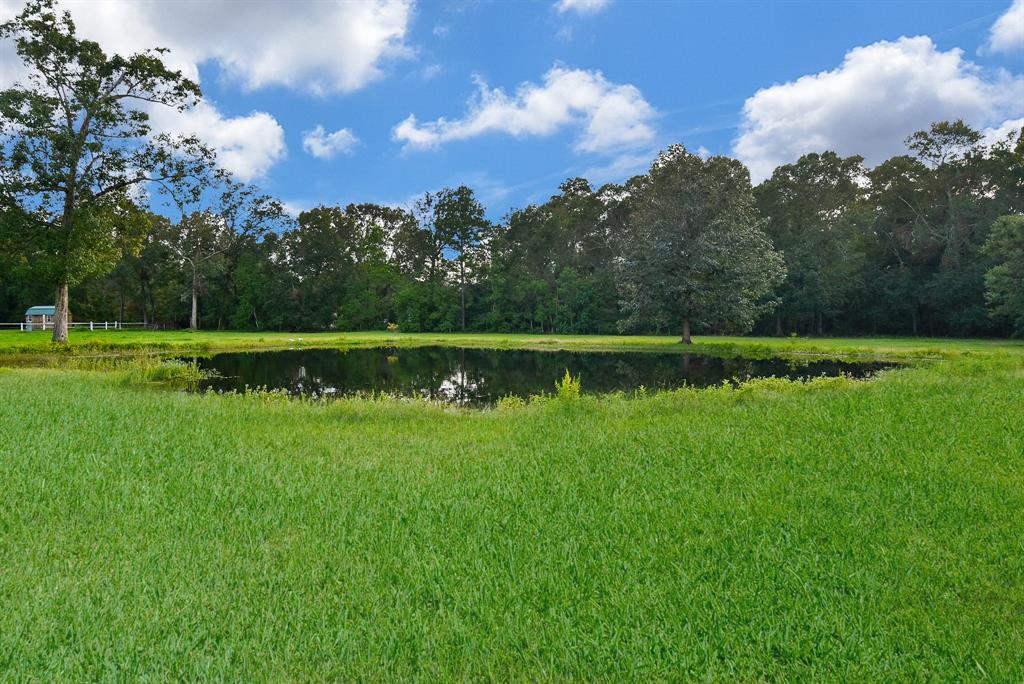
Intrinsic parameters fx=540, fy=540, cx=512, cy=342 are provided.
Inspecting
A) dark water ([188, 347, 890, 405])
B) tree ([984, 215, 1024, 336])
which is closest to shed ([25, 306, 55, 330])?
dark water ([188, 347, 890, 405])

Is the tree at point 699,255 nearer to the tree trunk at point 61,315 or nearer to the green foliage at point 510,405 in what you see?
the green foliage at point 510,405

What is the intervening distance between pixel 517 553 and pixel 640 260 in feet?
102

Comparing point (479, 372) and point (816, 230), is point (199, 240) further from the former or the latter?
point (816, 230)

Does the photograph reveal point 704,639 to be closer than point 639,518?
Yes

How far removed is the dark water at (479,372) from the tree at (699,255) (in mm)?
5533

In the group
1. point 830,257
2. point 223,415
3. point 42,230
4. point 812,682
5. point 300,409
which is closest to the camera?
point 812,682

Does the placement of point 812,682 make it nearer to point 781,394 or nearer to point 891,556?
point 891,556

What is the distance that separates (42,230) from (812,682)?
113 ft

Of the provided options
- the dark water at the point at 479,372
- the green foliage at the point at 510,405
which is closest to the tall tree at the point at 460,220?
the dark water at the point at 479,372

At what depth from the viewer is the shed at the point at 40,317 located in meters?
56.0

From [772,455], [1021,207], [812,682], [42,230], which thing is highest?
[1021,207]

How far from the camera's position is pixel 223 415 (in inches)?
355

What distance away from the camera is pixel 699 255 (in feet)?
103

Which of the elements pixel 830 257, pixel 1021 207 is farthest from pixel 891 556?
pixel 1021 207
